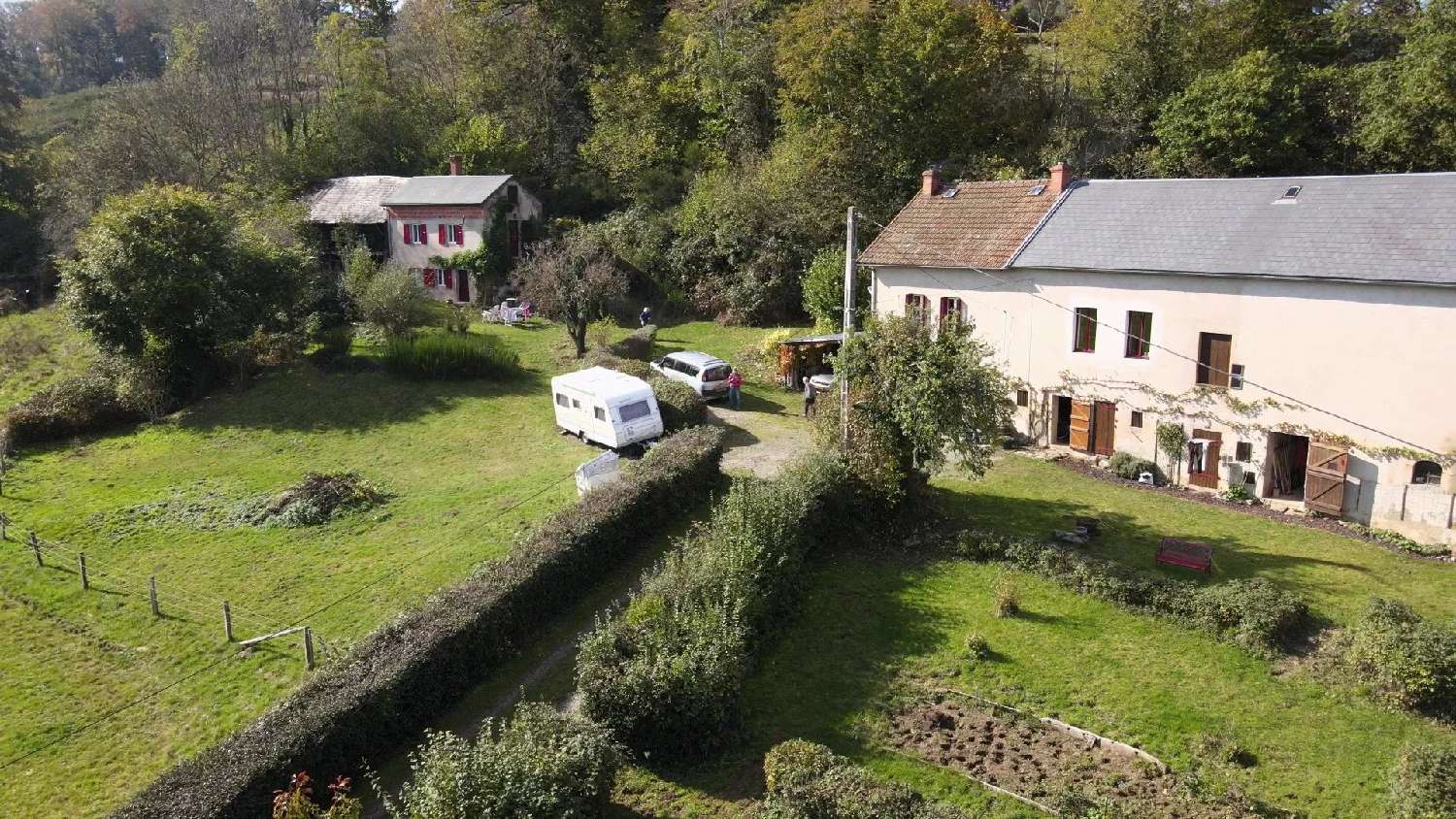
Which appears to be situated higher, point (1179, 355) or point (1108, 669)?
point (1179, 355)

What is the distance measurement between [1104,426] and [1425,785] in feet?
51.5

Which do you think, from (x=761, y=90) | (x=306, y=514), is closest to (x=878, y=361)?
(x=306, y=514)

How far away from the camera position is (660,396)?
27.3 meters

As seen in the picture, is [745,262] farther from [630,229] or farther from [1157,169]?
[1157,169]

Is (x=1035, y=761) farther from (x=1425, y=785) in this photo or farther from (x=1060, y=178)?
(x=1060, y=178)

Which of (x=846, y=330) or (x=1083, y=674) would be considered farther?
(x=846, y=330)

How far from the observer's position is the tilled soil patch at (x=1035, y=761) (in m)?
11.6

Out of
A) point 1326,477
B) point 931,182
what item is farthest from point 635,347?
point 1326,477

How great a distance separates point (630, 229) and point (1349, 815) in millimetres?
39232

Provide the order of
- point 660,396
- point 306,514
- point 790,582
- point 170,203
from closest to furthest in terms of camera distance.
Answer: point 790,582
point 306,514
point 660,396
point 170,203

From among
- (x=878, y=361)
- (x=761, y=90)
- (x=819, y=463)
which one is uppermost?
(x=761, y=90)

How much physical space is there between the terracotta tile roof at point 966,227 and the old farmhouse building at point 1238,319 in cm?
8

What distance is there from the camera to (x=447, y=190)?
4531cm

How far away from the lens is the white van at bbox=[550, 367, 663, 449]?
83.1ft
